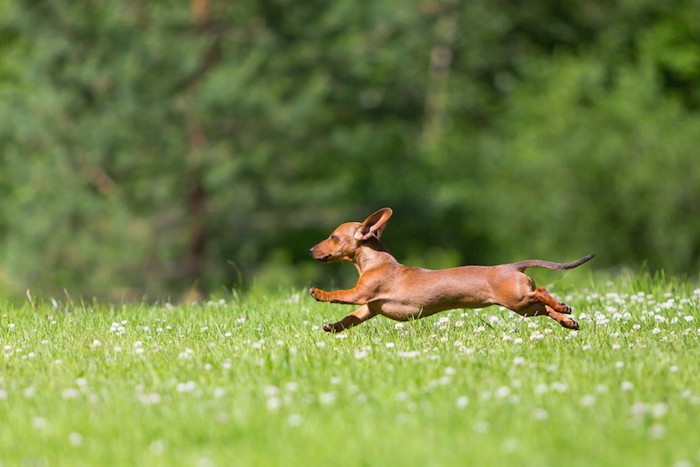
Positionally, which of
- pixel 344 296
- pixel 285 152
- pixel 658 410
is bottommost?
pixel 285 152

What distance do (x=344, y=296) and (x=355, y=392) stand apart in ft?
6.41

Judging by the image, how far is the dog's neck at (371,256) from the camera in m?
7.55

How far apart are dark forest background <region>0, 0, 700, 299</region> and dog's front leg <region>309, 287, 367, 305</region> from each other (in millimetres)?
11979

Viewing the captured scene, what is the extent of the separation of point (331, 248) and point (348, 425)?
305 centimetres

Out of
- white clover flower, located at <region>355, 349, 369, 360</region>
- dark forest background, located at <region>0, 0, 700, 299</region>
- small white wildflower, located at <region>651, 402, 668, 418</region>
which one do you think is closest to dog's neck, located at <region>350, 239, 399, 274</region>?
white clover flower, located at <region>355, 349, 369, 360</region>

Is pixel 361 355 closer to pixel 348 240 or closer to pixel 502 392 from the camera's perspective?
pixel 502 392

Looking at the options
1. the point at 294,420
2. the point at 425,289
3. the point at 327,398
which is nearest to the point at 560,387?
the point at 327,398

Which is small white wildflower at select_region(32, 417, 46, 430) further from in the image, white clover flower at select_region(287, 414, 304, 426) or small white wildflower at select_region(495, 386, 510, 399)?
small white wildflower at select_region(495, 386, 510, 399)

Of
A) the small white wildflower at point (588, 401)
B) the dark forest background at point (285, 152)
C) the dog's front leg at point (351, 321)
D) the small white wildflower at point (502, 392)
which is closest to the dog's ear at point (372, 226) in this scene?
the dog's front leg at point (351, 321)

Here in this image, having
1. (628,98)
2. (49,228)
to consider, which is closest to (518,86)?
(628,98)

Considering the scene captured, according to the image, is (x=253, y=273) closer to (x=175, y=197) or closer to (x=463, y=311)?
(x=175, y=197)

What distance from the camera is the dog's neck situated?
755cm

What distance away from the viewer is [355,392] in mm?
5262

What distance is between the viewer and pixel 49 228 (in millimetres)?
21016
